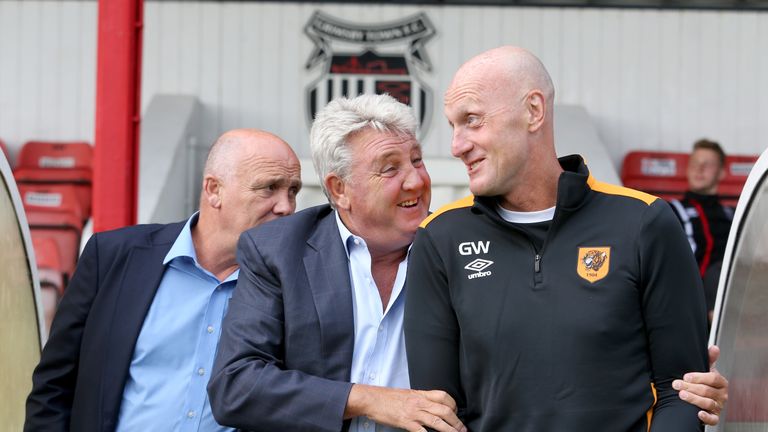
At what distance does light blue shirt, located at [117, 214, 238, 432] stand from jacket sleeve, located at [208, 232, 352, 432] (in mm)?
310

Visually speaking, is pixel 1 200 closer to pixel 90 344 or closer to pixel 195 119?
pixel 90 344

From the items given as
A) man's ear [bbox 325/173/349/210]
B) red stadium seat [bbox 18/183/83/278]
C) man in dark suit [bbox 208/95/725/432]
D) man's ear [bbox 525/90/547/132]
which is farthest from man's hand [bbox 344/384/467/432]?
red stadium seat [bbox 18/183/83/278]

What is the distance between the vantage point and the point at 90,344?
9.84ft

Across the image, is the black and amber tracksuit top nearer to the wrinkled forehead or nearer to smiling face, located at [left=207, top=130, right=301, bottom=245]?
the wrinkled forehead

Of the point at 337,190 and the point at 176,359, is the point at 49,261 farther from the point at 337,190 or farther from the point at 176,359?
the point at 337,190

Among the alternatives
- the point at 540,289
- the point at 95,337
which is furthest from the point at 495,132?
the point at 95,337

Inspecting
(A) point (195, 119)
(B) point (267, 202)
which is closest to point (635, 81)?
(A) point (195, 119)

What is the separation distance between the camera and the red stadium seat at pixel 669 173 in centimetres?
892

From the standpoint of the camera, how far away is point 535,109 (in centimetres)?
239

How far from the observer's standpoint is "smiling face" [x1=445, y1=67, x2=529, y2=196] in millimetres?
2377

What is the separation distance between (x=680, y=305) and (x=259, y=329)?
3.04ft

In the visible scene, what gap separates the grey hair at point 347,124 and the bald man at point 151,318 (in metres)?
0.40

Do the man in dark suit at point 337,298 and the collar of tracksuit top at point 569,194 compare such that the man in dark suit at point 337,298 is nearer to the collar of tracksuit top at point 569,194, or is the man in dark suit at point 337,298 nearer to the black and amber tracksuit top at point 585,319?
the black and amber tracksuit top at point 585,319

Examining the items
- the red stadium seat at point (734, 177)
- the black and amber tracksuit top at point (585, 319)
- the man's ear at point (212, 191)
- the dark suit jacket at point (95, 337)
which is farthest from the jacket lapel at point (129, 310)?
the red stadium seat at point (734, 177)
